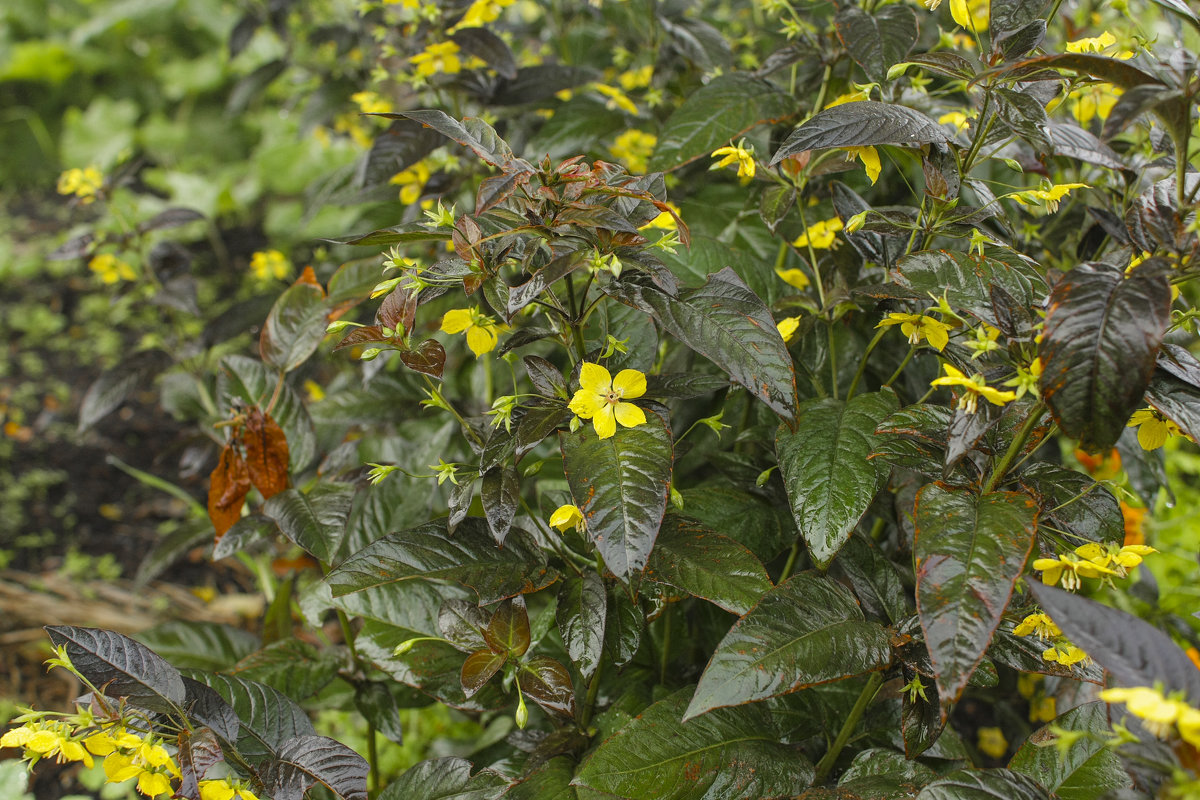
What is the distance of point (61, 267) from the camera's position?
10.4 ft

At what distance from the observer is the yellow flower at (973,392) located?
2.28ft

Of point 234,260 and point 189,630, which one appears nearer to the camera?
point 189,630

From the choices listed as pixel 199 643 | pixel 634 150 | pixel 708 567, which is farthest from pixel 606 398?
pixel 199 643

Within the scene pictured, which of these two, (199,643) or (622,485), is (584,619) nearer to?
(622,485)

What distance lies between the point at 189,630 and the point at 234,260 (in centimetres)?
217

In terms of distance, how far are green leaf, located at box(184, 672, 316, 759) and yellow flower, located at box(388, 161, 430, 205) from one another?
2.68ft

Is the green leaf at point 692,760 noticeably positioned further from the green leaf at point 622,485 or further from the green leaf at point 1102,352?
the green leaf at point 1102,352

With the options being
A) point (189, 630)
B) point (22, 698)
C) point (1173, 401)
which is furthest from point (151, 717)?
point (22, 698)

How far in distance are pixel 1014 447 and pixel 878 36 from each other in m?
0.59

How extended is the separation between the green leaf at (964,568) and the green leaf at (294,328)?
0.90 metres

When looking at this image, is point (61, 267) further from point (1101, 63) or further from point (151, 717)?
point (1101, 63)

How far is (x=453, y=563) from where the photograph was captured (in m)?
0.93

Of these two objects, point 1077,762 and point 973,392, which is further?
point 1077,762

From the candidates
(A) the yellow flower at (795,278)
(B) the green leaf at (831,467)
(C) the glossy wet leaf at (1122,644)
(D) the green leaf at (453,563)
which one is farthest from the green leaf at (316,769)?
(A) the yellow flower at (795,278)
